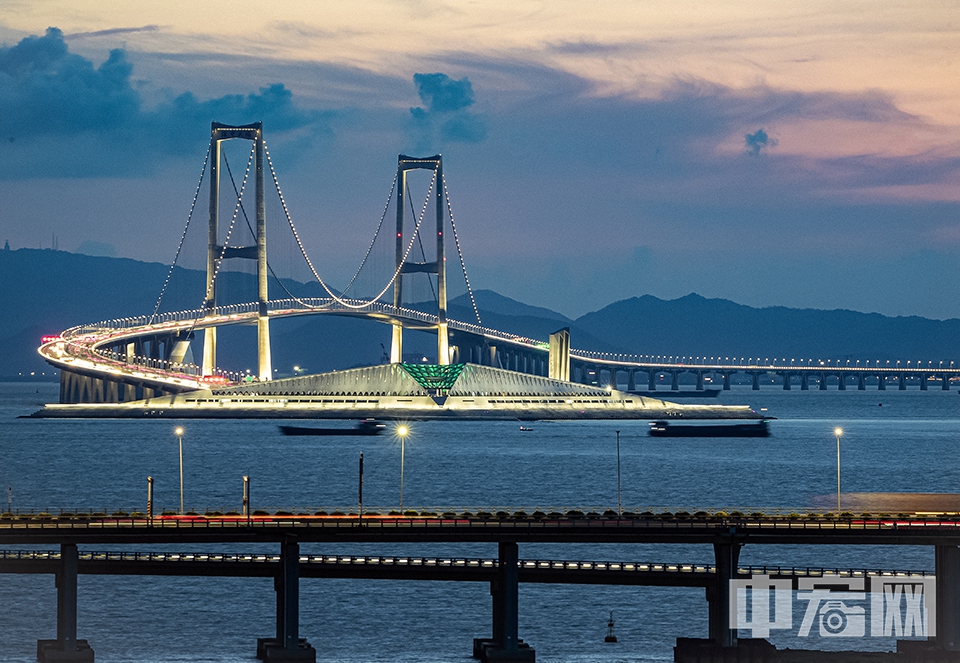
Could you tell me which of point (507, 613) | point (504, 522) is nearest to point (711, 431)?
point (504, 522)

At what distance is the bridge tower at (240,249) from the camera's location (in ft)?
569

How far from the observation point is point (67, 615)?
157ft

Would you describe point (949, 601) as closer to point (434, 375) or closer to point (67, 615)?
point (67, 615)

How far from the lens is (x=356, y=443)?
494ft

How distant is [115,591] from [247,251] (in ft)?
372

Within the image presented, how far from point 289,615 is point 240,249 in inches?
5092

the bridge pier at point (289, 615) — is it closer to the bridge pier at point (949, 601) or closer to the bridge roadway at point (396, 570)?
the bridge roadway at point (396, 570)

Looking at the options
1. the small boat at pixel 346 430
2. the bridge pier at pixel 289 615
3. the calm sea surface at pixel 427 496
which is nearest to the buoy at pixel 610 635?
the calm sea surface at pixel 427 496

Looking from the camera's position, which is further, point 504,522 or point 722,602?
point 504,522

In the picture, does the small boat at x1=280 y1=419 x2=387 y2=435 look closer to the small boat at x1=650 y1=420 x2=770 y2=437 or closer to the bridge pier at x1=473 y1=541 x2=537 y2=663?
the small boat at x1=650 y1=420 x2=770 y2=437

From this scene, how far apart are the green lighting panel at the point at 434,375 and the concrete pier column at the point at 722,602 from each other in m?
137

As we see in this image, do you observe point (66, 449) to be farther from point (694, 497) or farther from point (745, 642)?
point (745, 642)

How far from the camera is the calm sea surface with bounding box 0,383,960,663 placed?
2130 inches

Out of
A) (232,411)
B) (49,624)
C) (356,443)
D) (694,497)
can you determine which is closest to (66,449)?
(356,443)
